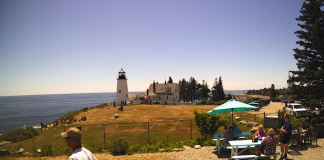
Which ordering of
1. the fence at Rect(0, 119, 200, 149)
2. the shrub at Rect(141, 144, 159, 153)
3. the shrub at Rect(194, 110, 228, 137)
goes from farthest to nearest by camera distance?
the fence at Rect(0, 119, 200, 149), the shrub at Rect(194, 110, 228, 137), the shrub at Rect(141, 144, 159, 153)

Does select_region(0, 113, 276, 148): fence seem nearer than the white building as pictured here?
Yes

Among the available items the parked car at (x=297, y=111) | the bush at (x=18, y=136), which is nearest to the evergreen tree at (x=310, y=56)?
the parked car at (x=297, y=111)

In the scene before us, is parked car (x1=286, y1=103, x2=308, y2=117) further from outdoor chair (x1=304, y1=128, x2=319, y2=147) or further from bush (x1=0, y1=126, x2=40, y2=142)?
bush (x1=0, y1=126, x2=40, y2=142)

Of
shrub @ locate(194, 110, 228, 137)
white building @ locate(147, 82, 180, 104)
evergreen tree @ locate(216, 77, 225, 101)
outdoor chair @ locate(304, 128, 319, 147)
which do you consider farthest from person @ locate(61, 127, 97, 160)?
evergreen tree @ locate(216, 77, 225, 101)

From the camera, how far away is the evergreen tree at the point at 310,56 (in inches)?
619

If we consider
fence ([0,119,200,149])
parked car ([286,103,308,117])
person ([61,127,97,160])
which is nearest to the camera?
person ([61,127,97,160])

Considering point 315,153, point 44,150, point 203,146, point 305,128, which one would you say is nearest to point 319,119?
point 305,128

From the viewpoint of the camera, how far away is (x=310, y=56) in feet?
55.2

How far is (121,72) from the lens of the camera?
51.6 meters

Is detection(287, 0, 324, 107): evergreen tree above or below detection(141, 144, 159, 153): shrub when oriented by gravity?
above

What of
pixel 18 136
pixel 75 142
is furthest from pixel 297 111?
pixel 18 136

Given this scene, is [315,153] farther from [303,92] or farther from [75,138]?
[75,138]

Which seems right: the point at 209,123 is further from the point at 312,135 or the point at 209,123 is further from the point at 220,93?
the point at 220,93

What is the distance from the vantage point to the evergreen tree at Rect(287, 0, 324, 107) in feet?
51.6
